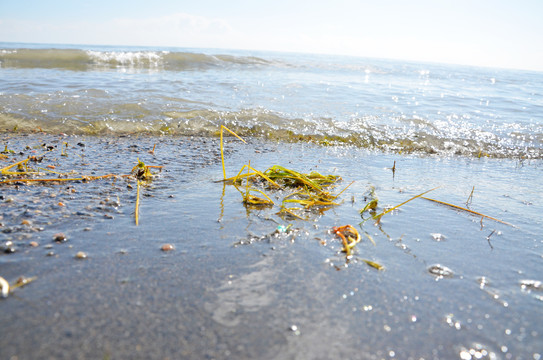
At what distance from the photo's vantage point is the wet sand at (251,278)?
150 centimetres

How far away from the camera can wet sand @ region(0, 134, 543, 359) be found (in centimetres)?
150

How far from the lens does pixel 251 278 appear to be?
6.50ft

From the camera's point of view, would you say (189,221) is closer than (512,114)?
Yes

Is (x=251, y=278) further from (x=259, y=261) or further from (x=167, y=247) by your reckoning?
(x=167, y=247)

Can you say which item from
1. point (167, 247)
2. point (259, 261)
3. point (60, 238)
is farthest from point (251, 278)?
point (60, 238)

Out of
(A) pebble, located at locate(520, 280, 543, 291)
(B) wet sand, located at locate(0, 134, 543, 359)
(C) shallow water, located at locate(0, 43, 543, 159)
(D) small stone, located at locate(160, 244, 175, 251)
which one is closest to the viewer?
(B) wet sand, located at locate(0, 134, 543, 359)

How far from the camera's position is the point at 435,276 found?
82.1 inches

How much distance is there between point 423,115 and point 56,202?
824cm

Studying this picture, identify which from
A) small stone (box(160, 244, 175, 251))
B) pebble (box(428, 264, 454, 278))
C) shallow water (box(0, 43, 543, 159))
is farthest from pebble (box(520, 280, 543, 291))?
shallow water (box(0, 43, 543, 159))

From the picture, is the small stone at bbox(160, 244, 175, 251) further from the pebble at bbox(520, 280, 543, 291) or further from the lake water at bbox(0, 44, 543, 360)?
the pebble at bbox(520, 280, 543, 291)

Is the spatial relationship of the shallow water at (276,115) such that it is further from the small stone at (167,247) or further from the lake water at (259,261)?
the small stone at (167,247)

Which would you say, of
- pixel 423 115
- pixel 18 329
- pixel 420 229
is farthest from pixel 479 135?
pixel 18 329

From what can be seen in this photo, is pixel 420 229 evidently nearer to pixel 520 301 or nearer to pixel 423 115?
pixel 520 301

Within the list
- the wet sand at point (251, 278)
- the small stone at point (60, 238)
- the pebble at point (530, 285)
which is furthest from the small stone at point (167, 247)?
the pebble at point (530, 285)
